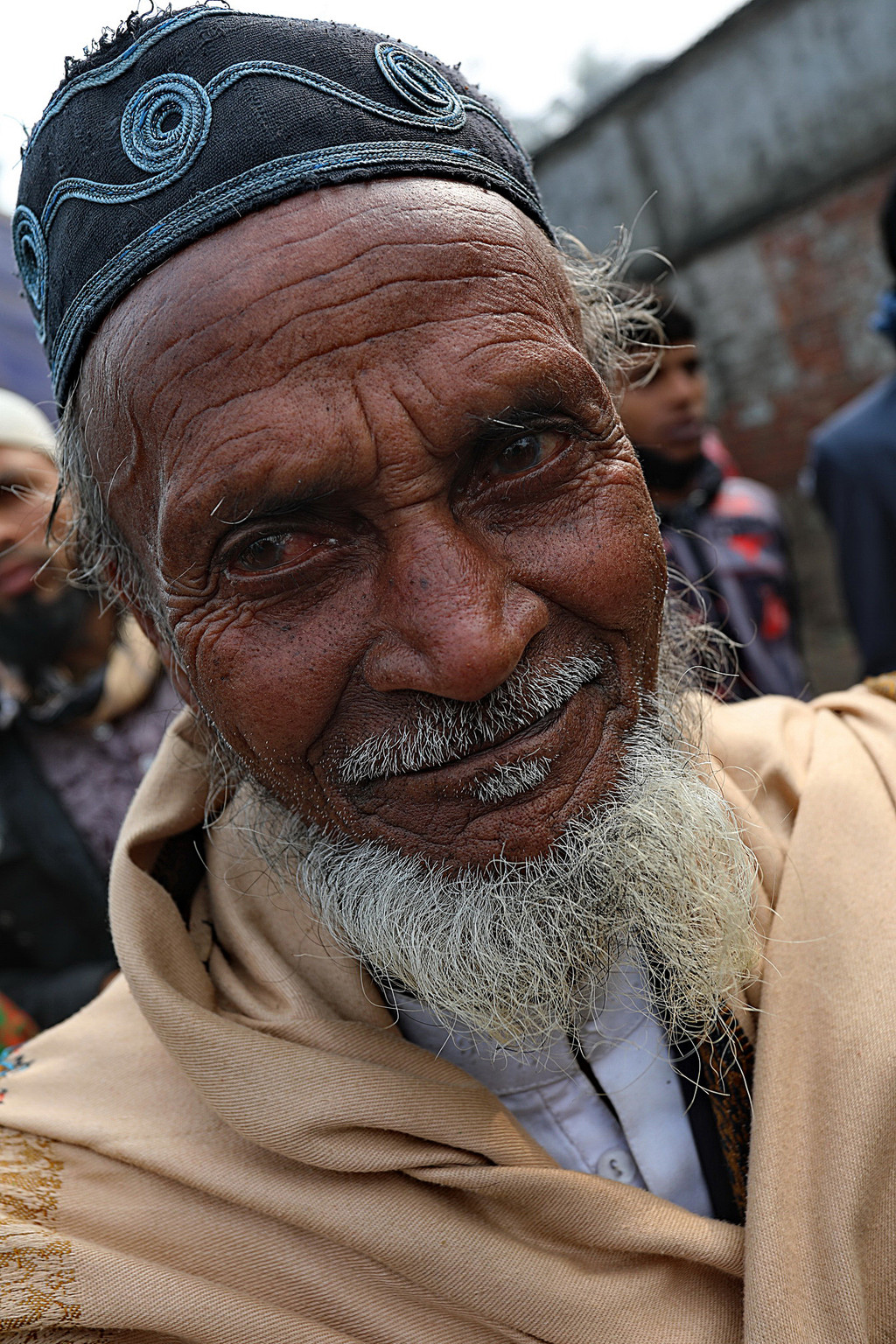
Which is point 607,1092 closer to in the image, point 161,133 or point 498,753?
point 498,753

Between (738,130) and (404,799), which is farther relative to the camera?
(738,130)

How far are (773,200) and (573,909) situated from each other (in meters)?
8.14

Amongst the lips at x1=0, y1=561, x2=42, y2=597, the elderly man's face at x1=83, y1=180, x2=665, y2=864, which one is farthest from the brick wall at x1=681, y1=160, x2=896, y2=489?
the elderly man's face at x1=83, y1=180, x2=665, y2=864

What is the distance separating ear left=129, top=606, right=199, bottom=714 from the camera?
1.66 m

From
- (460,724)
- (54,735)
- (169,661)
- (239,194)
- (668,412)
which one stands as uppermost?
(239,194)

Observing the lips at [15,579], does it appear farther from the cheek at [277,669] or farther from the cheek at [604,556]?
the cheek at [604,556]

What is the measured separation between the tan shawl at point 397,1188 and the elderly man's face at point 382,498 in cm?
37

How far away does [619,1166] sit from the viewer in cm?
159

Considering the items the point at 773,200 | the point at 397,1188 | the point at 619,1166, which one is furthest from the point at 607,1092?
the point at 773,200

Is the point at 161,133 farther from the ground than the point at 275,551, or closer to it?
farther from the ground

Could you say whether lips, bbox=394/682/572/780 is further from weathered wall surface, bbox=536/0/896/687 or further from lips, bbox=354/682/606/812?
weathered wall surface, bbox=536/0/896/687

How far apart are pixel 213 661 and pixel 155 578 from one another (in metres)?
0.21

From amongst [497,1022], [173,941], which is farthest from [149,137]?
[497,1022]

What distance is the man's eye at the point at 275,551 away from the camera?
1.41 meters
